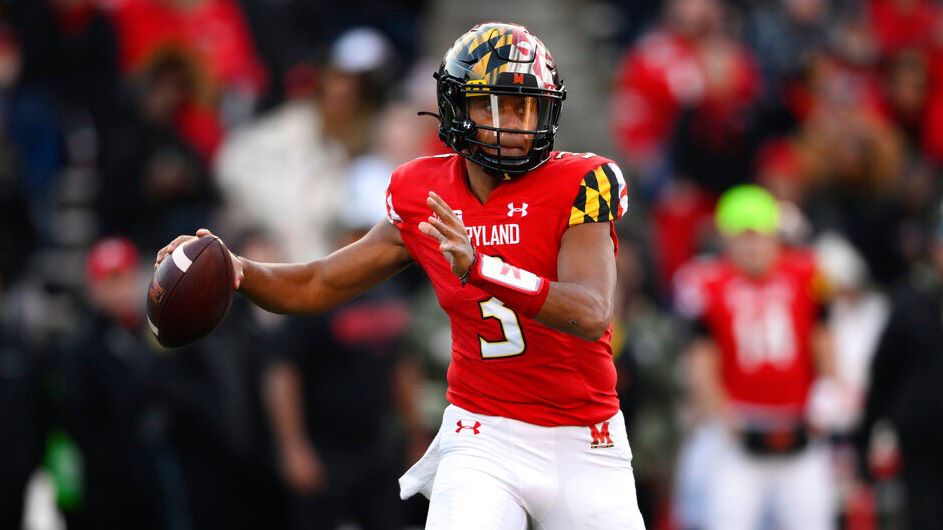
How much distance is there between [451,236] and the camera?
448cm

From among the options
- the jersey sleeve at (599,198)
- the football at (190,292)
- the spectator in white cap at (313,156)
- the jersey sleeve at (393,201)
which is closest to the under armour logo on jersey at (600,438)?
the jersey sleeve at (599,198)

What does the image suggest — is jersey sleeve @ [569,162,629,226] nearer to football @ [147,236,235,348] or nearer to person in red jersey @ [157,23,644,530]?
person in red jersey @ [157,23,644,530]

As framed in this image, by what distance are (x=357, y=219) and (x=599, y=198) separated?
413 cm

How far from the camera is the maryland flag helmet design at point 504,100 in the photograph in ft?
16.0

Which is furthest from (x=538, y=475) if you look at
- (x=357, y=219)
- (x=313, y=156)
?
(x=313, y=156)

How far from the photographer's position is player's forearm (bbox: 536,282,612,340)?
455 cm

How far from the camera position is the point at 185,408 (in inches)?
339

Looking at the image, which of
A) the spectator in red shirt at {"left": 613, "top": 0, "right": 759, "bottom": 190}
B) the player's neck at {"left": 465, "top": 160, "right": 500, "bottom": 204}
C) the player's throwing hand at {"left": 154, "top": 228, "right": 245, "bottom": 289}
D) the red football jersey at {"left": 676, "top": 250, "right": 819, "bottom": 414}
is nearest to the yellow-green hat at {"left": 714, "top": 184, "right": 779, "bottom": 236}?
the red football jersey at {"left": 676, "top": 250, "right": 819, "bottom": 414}

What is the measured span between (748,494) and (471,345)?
4367mm

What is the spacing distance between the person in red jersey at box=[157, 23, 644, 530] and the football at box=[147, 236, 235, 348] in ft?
0.36

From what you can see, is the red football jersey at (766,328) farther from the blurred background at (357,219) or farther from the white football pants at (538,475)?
the white football pants at (538,475)

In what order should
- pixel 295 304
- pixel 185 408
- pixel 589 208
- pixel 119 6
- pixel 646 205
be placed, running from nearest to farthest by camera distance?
1. pixel 589 208
2. pixel 295 304
3. pixel 185 408
4. pixel 119 6
5. pixel 646 205

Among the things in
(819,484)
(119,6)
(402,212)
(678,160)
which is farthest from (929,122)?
(402,212)

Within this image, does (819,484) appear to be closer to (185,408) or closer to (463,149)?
(185,408)
